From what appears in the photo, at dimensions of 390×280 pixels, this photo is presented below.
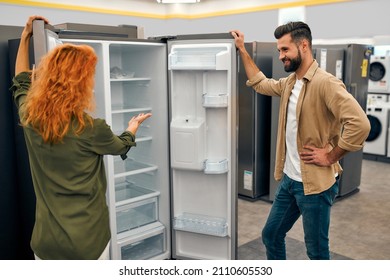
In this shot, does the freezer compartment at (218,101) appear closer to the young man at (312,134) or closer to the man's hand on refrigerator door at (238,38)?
the man's hand on refrigerator door at (238,38)

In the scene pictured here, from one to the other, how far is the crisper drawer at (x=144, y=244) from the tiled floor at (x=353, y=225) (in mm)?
817

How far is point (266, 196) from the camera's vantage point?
521 cm

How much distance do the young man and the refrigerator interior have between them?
3.69ft

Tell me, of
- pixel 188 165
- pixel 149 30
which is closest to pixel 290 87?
pixel 188 165

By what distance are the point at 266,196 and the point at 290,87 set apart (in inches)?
115

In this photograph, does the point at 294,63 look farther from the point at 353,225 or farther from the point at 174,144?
the point at 353,225

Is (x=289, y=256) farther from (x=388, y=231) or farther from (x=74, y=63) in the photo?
(x=74, y=63)

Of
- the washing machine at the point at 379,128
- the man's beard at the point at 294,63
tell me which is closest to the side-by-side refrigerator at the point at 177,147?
the man's beard at the point at 294,63

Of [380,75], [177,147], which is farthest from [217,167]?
[380,75]

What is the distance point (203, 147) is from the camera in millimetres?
3195

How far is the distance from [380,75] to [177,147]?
5625 mm

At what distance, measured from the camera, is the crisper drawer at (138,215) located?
338 centimetres

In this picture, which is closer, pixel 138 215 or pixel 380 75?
pixel 138 215

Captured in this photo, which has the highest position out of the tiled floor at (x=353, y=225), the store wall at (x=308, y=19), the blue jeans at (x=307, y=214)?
the store wall at (x=308, y=19)
